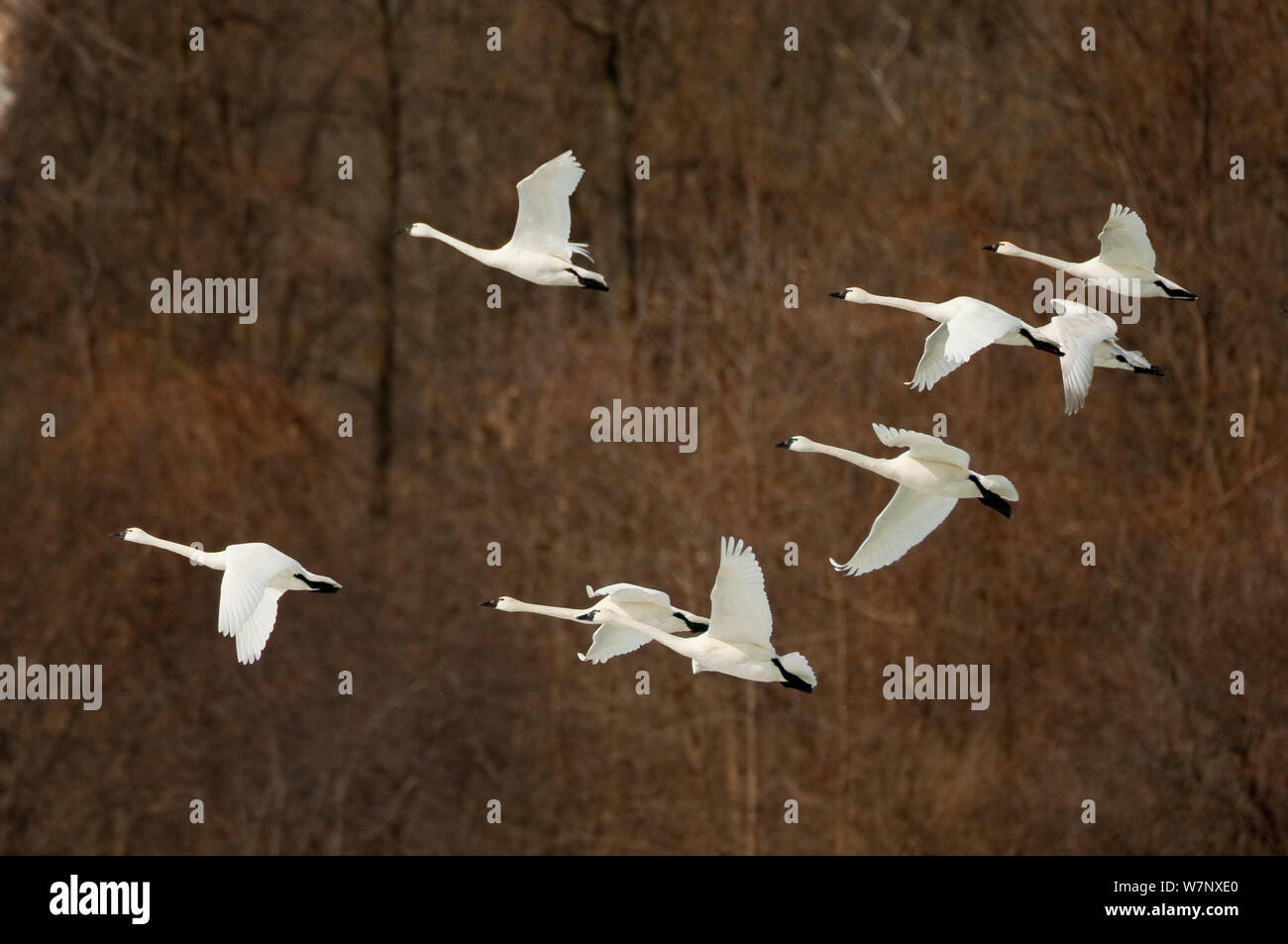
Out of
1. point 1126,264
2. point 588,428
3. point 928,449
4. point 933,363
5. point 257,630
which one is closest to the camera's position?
point 928,449

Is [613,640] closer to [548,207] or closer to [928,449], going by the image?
[928,449]

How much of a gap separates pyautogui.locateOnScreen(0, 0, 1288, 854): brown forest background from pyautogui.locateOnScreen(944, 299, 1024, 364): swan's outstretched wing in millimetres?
6435

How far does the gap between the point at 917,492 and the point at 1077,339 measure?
1.48m

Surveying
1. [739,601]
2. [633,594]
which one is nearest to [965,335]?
[739,601]

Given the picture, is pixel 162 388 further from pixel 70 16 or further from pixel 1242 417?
pixel 1242 417

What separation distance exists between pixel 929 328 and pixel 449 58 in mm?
4797

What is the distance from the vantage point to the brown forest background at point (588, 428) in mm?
22953

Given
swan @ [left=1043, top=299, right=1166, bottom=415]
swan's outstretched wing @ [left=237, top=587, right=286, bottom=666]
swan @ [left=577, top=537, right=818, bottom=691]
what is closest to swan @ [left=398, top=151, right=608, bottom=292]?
swan @ [left=577, top=537, right=818, bottom=691]

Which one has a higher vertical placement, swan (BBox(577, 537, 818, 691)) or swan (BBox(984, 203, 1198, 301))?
swan (BBox(984, 203, 1198, 301))

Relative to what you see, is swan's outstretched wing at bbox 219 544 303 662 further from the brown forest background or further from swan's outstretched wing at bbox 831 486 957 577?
the brown forest background

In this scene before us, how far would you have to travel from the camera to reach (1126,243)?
748 inches

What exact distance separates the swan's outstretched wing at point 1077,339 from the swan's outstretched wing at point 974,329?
0.35 metres

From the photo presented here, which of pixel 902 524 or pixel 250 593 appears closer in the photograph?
pixel 250 593

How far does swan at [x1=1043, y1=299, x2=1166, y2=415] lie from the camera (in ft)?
53.2
